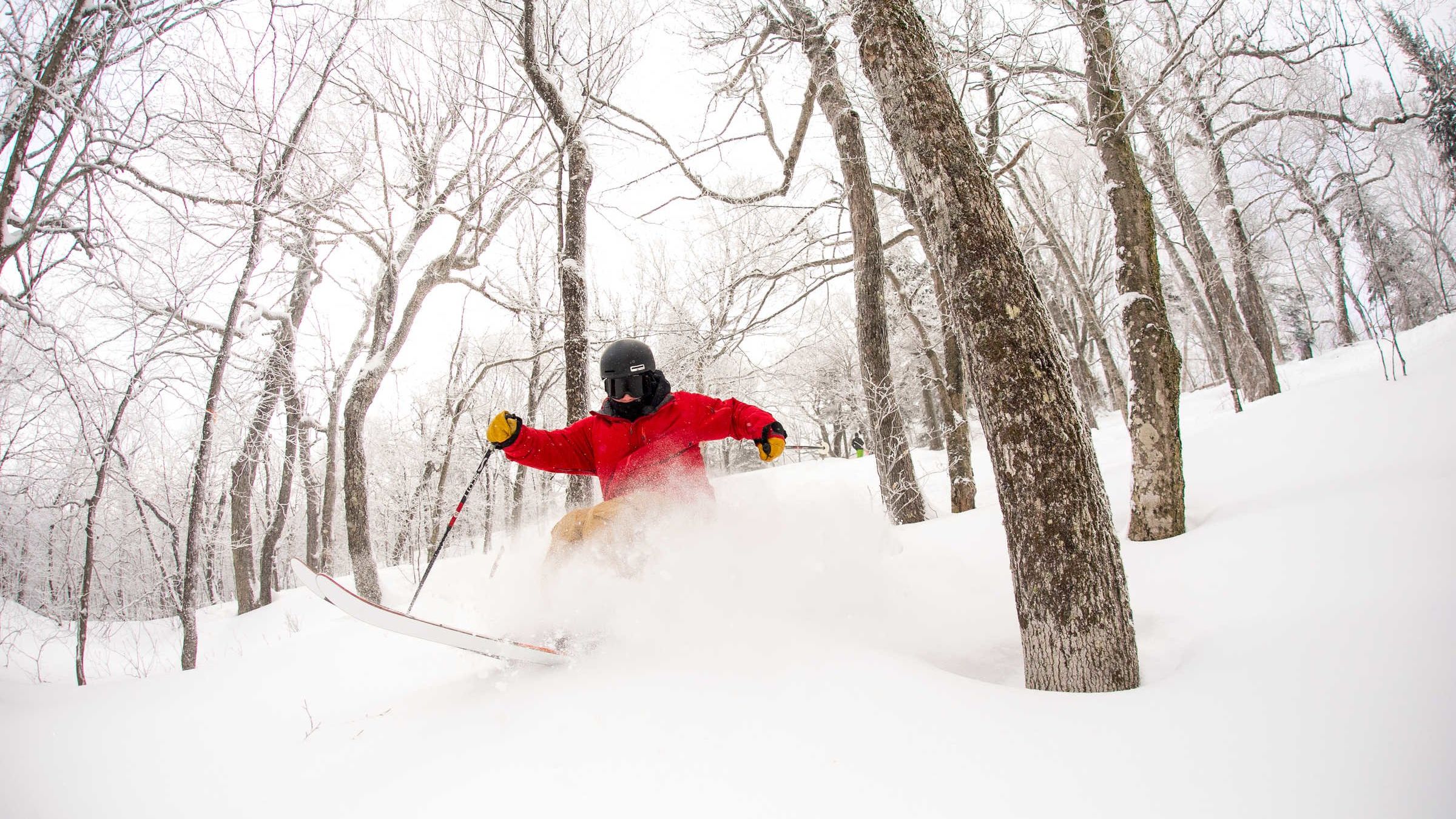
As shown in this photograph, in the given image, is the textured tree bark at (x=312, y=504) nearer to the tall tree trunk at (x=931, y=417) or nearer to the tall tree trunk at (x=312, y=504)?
the tall tree trunk at (x=312, y=504)

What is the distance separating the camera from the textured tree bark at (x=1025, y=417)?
7.40 feet

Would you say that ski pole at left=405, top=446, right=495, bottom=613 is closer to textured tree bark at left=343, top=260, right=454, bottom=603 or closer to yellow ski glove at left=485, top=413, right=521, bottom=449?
yellow ski glove at left=485, top=413, right=521, bottom=449

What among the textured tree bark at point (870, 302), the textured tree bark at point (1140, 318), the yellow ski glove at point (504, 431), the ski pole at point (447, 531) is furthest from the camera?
the textured tree bark at point (870, 302)

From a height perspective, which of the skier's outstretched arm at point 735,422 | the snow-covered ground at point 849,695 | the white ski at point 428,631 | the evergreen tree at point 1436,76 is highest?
the evergreen tree at point 1436,76

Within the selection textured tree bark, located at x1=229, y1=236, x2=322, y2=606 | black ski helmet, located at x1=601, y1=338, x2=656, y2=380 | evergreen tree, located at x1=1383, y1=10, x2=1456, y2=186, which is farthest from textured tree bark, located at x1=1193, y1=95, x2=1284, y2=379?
textured tree bark, located at x1=229, y1=236, x2=322, y2=606

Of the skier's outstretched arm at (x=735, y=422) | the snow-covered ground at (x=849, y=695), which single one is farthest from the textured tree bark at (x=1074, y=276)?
the skier's outstretched arm at (x=735, y=422)

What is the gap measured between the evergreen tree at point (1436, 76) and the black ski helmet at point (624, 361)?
17.9 metres

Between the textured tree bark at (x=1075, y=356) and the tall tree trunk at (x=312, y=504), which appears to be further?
the textured tree bark at (x=1075, y=356)

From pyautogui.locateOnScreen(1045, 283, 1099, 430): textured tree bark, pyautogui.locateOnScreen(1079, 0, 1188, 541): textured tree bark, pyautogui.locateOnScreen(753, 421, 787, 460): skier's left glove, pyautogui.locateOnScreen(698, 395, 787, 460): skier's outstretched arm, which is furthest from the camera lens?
pyautogui.locateOnScreen(1045, 283, 1099, 430): textured tree bark

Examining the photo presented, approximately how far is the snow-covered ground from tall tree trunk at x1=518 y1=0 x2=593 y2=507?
2.71m

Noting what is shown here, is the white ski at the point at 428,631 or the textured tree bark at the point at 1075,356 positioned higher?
the textured tree bark at the point at 1075,356

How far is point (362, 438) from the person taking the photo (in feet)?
28.1

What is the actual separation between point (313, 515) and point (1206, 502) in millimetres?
19001

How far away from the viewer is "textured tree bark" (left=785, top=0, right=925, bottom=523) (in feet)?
19.8
